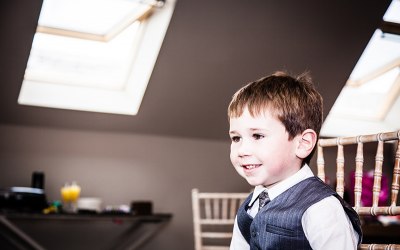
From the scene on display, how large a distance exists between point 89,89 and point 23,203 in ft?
3.69

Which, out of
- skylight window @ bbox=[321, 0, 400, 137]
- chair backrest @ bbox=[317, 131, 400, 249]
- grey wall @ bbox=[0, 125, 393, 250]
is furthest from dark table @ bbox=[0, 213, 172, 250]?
chair backrest @ bbox=[317, 131, 400, 249]

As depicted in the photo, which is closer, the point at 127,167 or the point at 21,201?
the point at 21,201

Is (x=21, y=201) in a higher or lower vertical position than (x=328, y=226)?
lower

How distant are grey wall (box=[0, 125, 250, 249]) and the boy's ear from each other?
10.1ft

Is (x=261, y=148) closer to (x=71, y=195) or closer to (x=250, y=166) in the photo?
(x=250, y=166)

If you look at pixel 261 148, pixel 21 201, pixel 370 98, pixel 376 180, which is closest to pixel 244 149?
pixel 261 148

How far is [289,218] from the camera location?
45.9 inches

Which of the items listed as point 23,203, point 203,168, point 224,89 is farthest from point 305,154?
point 203,168

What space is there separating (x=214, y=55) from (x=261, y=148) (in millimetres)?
2736

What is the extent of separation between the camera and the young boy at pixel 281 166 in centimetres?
116

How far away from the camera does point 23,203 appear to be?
344 centimetres

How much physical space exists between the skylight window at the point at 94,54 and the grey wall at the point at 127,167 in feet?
0.92

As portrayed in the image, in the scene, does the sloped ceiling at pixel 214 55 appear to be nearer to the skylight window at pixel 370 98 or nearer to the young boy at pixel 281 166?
the skylight window at pixel 370 98

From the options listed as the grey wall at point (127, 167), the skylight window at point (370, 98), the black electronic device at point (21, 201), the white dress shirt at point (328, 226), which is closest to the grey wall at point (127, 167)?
the grey wall at point (127, 167)
